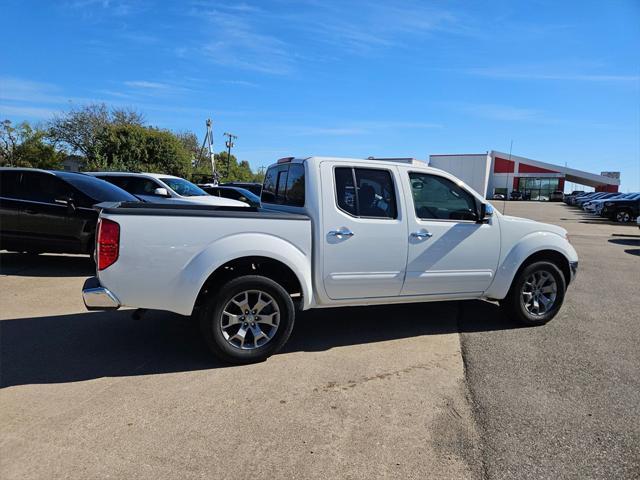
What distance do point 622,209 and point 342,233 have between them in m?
25.8

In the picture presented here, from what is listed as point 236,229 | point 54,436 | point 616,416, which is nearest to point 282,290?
point 236,229

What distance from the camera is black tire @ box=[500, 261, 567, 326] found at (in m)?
5.24

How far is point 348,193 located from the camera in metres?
4.50

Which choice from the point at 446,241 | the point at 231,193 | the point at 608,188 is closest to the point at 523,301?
the point at 446,241

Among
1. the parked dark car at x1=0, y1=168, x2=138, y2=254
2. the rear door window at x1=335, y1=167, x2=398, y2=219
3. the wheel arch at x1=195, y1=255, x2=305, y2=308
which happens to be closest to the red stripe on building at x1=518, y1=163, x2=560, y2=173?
the parked dark car at x1=0, y1=168, x2=138, y2=254

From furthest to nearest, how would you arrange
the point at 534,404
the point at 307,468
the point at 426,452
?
the point at 534,404 → the point at 426,452 → the point at 307,468

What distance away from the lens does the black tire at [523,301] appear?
5242 millimetres

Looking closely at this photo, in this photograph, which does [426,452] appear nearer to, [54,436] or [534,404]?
[534,404]

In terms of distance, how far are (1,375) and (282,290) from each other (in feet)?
7.98

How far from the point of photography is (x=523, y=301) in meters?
5.29

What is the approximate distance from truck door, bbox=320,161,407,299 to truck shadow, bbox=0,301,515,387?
717mm

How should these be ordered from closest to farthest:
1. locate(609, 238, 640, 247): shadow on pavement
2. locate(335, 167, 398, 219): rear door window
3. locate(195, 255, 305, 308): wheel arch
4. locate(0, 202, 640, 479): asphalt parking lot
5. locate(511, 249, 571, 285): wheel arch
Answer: locate(0, 202, 640, 479): asphalt parking lot
locate(195, 255, 305, 308): wheel arch
locate(335, 167, 398, 219): rear door window
locate(511, 249, 571, 285): wheel arch
locate(609, 238, 640, 247): shadow on pavement

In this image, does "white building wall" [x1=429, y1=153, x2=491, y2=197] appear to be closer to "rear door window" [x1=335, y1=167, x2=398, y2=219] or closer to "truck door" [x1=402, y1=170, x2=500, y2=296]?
"truck door" [x1=402, y1=170, x2=500, y2=296]

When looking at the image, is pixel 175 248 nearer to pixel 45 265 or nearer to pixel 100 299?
pixel 100 299
